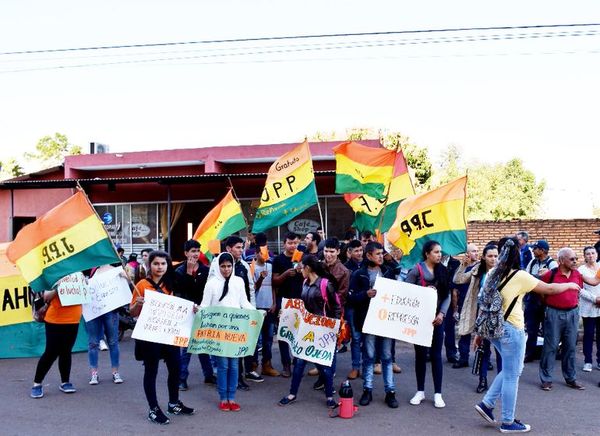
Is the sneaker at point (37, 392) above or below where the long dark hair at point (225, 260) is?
below

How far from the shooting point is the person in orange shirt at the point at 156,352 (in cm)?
579

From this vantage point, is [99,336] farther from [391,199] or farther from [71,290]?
[391,199]

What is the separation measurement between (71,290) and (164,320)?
5.33 feet

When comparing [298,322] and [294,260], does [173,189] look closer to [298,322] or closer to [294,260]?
[294,260]

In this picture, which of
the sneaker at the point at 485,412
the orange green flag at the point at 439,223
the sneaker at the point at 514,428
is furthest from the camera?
the orange green flag at the point at 439,223

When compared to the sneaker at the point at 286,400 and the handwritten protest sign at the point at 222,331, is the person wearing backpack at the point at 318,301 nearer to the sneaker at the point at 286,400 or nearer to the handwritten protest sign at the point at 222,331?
the sneaker at the point at 286,400

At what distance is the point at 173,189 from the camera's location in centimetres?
1911

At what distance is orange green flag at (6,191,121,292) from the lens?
6.33m

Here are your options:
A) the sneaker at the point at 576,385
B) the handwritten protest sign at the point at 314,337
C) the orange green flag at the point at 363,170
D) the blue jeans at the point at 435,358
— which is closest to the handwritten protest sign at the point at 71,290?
the handwritten protest sign at the point at 314,337

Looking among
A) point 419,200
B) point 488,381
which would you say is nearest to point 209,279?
point 419,200

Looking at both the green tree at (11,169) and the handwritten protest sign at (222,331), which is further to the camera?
the green tree at (11,169)

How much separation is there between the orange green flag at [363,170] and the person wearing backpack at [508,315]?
14.5ft

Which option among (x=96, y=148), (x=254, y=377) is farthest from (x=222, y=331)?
(x=96, y=148)

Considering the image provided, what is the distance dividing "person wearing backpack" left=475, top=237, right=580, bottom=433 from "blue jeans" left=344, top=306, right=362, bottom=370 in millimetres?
1956
